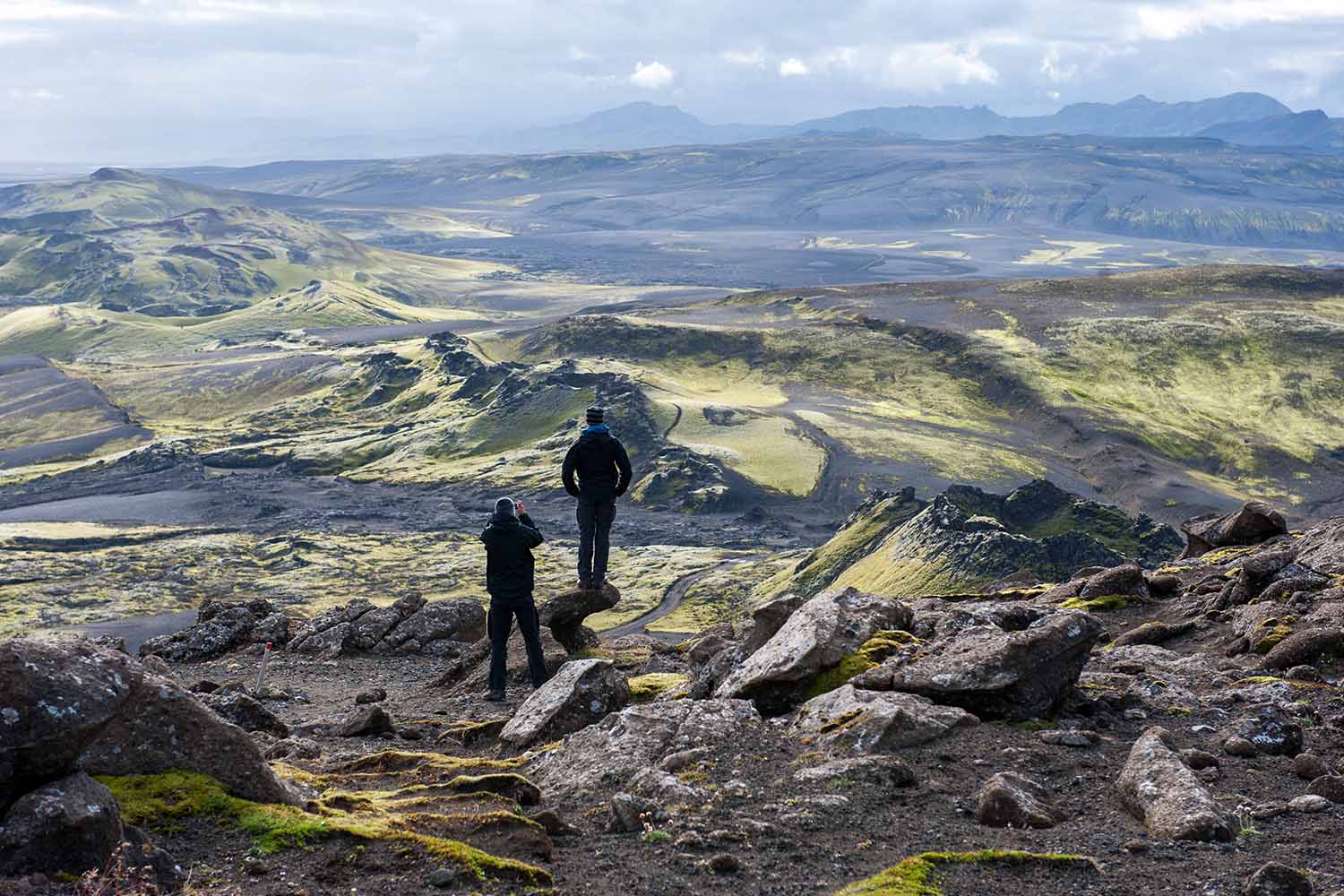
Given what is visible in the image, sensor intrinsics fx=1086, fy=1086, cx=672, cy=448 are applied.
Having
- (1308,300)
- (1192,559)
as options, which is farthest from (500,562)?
(1308,300)

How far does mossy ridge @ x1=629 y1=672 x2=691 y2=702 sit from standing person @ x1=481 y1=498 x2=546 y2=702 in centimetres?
228

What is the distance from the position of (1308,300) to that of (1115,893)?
222 metres

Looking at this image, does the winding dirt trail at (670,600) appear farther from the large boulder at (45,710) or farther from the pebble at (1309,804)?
the large boulder at (45,710)

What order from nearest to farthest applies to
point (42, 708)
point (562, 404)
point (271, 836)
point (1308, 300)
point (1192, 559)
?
point (42, 708)
point (271, 836)
point (1192, 559)
point (562, 404)
point (1308, 300)

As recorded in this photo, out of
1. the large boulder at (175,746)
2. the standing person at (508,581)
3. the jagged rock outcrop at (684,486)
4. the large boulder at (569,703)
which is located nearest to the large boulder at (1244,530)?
the large boulder at (569,703)

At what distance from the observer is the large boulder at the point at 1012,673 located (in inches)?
639

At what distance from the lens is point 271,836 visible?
11.4 meters

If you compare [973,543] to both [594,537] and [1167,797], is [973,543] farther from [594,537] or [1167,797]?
[1167,797]

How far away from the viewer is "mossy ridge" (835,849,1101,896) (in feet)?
35.9

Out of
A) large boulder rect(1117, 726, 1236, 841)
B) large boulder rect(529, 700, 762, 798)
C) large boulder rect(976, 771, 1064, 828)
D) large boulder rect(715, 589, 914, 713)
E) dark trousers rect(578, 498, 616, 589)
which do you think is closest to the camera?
large boulder rect(1117, 726, 1236, 841)

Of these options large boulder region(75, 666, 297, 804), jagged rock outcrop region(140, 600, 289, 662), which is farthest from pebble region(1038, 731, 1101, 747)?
jagged rock outcrop region(140, 600, 289, 662)

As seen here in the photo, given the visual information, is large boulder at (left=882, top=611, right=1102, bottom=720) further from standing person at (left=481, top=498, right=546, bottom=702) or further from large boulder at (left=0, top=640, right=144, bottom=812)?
large boulder at (left=0, top=640, right=144, bottom=812)

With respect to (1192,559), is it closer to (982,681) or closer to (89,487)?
(982,681)

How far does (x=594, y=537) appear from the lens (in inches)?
993
